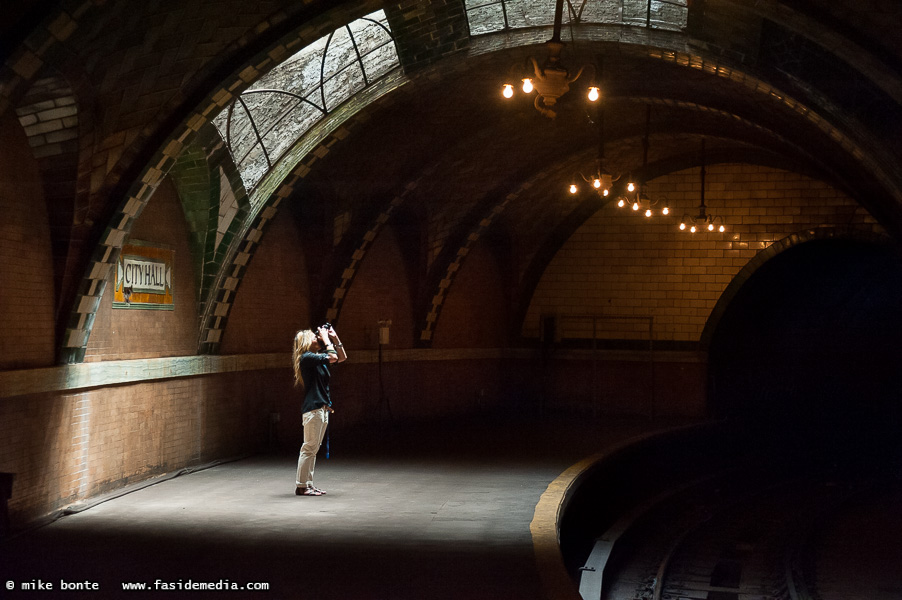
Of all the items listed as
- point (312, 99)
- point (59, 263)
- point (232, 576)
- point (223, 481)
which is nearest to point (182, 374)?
point (223, 481)

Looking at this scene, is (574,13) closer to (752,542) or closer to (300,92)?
(300,92)

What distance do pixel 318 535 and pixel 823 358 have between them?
1712 centimetres

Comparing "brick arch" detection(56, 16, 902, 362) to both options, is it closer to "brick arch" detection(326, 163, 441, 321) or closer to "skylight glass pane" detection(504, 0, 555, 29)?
"skylight glass pane" detection(504, 0, 555, 29)

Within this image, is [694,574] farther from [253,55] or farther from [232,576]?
[253,55]

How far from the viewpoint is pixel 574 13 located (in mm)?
10102

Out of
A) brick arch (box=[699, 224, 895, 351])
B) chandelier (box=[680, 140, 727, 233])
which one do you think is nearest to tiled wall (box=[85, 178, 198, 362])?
chandelier (box=[680, 140, 727, 233])

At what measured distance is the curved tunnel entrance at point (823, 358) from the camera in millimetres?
20359

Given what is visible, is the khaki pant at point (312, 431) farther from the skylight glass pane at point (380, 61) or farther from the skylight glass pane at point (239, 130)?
the skylight glass pane at point (380, 61)

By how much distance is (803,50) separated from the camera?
8992mm

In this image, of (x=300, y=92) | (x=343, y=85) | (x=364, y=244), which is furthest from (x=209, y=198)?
(x=364, y=244)

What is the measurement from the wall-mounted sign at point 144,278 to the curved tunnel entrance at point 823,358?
12.6 m

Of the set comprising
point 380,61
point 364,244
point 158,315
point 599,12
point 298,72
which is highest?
point 599,12

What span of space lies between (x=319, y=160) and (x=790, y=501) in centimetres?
936

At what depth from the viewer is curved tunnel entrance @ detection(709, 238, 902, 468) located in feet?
66.8
